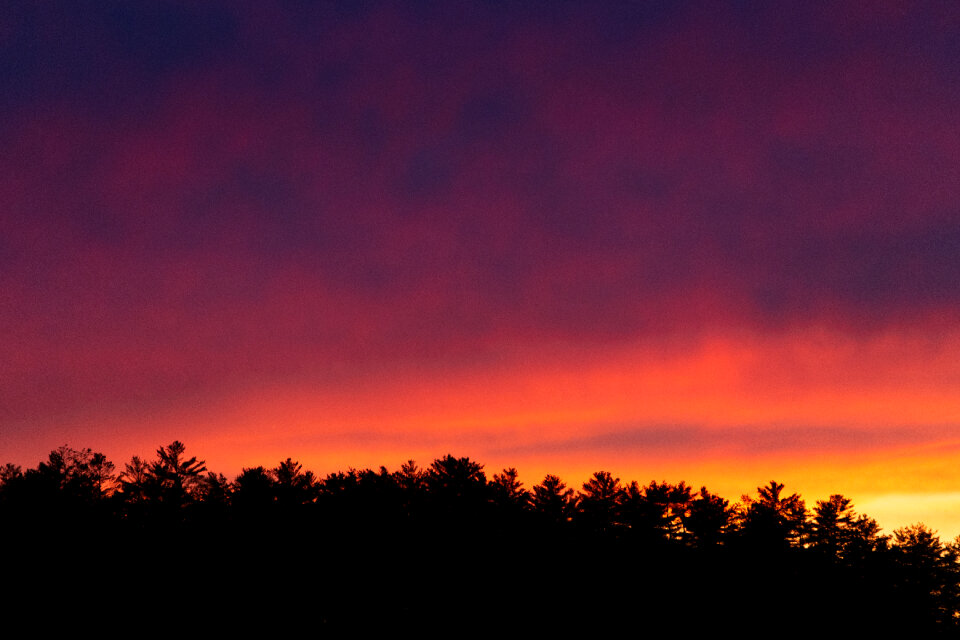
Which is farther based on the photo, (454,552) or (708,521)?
(708,521)

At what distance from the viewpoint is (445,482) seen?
286ft

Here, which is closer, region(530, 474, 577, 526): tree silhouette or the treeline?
the treeline

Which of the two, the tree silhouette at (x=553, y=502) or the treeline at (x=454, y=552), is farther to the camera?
the tree silhouette at (x=553, y=502)

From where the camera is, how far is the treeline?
61.4m

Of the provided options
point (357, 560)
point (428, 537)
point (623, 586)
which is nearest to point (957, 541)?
point (623, 586)

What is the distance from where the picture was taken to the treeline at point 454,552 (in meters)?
61.4

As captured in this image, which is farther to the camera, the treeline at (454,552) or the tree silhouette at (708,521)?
the tree silhouette at (708,521)

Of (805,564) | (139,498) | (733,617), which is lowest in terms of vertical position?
(733,617)

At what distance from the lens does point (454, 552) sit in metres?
79.8

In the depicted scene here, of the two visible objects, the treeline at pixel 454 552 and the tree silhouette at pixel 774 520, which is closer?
the treeline at pixel 454 552

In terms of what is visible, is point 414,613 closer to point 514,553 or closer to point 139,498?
point 514,553

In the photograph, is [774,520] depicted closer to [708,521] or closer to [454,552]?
[708,521]

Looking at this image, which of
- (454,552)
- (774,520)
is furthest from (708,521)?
(454,552)

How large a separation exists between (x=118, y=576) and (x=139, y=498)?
17.7 m
